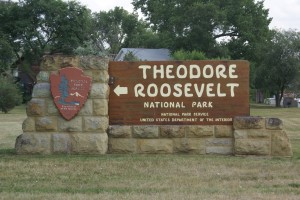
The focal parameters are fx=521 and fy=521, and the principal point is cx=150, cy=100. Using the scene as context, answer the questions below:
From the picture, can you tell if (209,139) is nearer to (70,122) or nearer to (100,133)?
(100,133)

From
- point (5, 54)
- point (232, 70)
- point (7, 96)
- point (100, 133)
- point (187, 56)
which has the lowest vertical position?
point (100, 133)

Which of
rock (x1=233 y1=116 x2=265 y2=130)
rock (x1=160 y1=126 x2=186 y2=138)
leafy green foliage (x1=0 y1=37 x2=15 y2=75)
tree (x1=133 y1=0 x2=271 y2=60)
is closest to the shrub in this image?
leafy green foliage (x1=0 y1=37 x2=15 y2=75)

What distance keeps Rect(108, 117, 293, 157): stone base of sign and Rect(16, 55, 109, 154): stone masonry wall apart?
0.40 metres

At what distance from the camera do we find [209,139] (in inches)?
402

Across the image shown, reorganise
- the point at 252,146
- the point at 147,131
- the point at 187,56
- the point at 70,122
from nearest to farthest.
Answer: the point at 252,146
the point at 70,122
the point at 147,131
the point at 187,56

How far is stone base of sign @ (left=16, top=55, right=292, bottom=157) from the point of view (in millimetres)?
10070

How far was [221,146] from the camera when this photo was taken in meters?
10.2

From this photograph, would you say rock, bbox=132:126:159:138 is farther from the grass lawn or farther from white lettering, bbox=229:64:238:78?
white lettering, bbox=229:64:238:78

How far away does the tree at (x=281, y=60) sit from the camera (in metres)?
55.4

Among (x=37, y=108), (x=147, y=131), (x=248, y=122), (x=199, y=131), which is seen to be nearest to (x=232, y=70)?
(x=248, y=122)

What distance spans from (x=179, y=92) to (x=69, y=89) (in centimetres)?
218

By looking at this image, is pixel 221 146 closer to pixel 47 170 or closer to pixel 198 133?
pixel 198 133

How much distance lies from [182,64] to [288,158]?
108 inches

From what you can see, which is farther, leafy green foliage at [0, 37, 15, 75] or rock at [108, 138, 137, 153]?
leafy green foliage at [0, 37, 15, 75]
